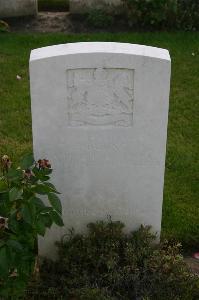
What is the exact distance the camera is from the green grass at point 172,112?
4.53m

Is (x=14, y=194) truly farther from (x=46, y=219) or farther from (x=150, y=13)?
(x=150, y=13)

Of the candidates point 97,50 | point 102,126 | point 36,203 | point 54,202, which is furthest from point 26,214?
point 97,50

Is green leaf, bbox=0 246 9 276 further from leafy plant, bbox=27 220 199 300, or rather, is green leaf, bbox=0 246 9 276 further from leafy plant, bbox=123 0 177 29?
leafy plant, bbox=123 0 177 29

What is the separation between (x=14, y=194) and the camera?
321 centimetres

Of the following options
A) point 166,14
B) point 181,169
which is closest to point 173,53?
point 166,14

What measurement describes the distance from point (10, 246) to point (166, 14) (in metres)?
4.99

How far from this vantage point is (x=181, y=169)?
5031 mm

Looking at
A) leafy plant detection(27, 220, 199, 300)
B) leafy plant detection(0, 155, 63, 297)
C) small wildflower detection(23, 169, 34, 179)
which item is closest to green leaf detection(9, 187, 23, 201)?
leafy plant detection(0, 155, 63, 297)

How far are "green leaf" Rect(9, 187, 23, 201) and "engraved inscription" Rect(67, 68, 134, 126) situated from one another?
21.2 inches

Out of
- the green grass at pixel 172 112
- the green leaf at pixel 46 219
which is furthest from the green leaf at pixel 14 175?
the green grass at pixel 172 112

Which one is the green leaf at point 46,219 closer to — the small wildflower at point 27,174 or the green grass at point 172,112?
the small wildflower at point 27,174

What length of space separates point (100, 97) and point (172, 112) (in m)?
2.50

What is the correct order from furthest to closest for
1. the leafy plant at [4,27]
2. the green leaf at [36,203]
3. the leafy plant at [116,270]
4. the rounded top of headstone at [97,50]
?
1. the leafy plant at [4,27]
2. the leafy plant at [116,270]
3. the rounded top of headstone at [97,50]
4. the green leaf at [36,203]

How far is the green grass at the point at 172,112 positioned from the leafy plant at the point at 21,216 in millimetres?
1241
